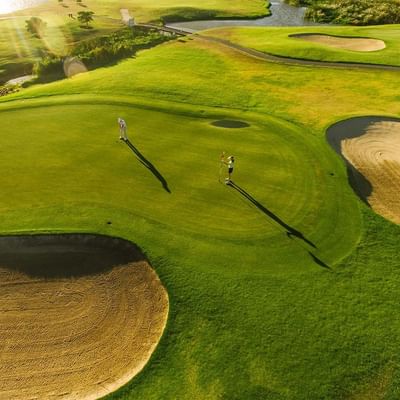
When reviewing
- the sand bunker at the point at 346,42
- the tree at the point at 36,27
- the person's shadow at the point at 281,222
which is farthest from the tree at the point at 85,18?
the person's shadow at the point at 281,222

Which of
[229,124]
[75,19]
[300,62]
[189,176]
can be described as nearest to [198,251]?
[189,176]

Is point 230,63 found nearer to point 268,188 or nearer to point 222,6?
point 268,188

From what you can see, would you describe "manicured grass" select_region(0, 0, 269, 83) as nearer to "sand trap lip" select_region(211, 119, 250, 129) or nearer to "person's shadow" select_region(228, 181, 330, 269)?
"sand trap lip" select_region(211, 119, 250, 129)

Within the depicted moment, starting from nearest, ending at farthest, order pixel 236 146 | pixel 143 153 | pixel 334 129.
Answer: pixel 143 153 < pixel 236 146 < pixel 334 129

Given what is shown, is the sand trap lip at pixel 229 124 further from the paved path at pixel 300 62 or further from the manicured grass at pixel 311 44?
the manicured grass at pixel 311 44

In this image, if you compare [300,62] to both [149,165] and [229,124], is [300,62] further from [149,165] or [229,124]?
[149,165]

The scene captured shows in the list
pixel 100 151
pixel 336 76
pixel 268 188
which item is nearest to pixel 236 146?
pixel 268 188

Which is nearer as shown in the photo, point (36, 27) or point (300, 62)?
point (300, 62)
